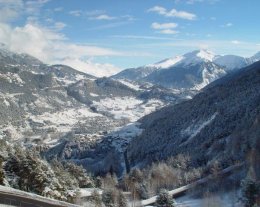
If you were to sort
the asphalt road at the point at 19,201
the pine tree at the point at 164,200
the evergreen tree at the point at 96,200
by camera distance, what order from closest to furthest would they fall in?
the asphalt road at the point at 19,201, the pine tree at the point at 164,200, the evergreen tree at the point at 96,200

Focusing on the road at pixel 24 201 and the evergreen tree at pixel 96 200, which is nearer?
the road at pixel 24 201

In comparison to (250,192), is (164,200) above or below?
below

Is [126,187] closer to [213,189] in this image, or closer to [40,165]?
[213,189]

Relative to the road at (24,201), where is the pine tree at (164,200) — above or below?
below

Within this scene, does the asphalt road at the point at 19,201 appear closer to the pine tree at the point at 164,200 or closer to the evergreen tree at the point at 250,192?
the pine tree at the point at 164,200

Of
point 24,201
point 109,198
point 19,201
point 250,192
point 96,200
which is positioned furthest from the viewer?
point 109,198

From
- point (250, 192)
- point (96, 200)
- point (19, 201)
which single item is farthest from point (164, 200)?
point (19, 201)

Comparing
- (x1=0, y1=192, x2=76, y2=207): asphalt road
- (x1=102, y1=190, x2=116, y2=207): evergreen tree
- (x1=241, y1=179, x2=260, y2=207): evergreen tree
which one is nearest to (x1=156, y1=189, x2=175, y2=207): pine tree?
(x1=241, y1=179, x2=260, y2=207): evergreen tree

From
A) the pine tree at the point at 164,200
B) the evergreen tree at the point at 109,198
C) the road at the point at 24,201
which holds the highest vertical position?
the road at the point at 24,201

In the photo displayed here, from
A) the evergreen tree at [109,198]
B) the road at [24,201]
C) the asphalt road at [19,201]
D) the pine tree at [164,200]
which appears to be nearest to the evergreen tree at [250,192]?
the pine tree at [164,200]

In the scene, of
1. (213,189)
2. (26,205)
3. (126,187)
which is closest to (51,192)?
(26,205)

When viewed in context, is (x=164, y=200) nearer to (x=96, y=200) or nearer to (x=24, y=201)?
(x=96, y=200)
